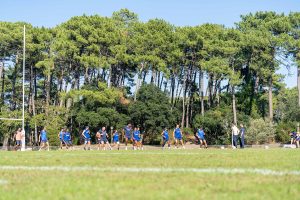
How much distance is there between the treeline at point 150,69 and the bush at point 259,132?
109 millimetres

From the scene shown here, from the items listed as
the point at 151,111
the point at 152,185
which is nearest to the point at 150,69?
the point at 151,111

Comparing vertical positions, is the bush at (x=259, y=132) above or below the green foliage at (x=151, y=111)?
below

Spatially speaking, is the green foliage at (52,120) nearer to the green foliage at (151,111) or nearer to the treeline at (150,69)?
the treeline at (150,69)

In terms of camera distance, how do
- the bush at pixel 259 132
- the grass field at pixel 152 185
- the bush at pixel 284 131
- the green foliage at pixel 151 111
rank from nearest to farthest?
the grass field at pixel 152 185
the bush at pixel 259 132
the bush at pixel 284 131
the green foliage at pixel 151 111

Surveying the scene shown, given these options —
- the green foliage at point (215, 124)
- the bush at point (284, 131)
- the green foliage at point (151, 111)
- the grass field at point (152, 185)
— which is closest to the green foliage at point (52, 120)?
the green foliage at point (151, 111)

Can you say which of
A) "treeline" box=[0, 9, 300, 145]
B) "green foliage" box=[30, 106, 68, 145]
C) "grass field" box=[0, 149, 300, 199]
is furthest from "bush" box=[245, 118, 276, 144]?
"grass field" box=[0, 149, 300, 199]

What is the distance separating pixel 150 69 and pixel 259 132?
1716 cm

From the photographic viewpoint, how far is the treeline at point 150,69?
59.4m

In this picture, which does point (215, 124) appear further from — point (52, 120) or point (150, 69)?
point (52, 120)

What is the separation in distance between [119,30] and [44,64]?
409 inches

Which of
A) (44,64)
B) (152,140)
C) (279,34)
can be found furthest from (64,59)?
(279,34)

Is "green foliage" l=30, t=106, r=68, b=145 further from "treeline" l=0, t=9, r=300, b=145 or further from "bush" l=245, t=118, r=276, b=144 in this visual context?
"bush" l=245, t=118, r=276, b=144

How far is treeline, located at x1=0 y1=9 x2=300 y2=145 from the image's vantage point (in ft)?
195

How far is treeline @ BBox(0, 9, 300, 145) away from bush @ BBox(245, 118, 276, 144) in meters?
0.11
